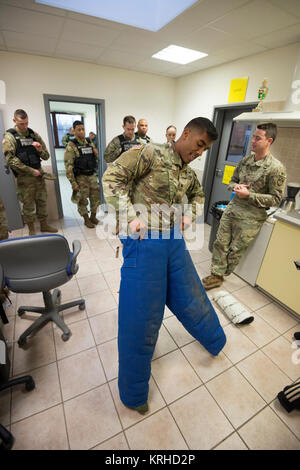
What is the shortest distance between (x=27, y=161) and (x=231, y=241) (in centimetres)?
302

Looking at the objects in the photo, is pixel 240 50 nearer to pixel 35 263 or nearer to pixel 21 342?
pixel 35 263

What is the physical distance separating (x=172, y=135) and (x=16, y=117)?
7.69ft

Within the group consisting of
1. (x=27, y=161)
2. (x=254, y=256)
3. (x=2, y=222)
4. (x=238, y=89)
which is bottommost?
(x=254, y=256)

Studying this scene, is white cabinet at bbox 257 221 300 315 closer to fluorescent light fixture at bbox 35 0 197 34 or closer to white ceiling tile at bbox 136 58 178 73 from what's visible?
fluorescent light fixture at bbox 35 0 197 34

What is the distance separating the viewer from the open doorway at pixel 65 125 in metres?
3.66

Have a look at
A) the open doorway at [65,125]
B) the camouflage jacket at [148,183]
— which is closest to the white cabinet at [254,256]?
the camouflage jacket at [148,183]

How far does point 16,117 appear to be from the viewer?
2889mm

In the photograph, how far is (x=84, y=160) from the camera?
3.58 metres

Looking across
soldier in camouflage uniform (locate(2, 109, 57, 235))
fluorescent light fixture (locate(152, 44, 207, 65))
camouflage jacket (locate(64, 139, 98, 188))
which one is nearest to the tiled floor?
soldier in camouflage uniform (locate(2, 109, 57, 235))

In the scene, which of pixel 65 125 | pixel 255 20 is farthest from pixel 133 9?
pixel 65 125

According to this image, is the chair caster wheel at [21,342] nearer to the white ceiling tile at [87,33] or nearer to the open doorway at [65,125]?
the open doorway at [65,125]
